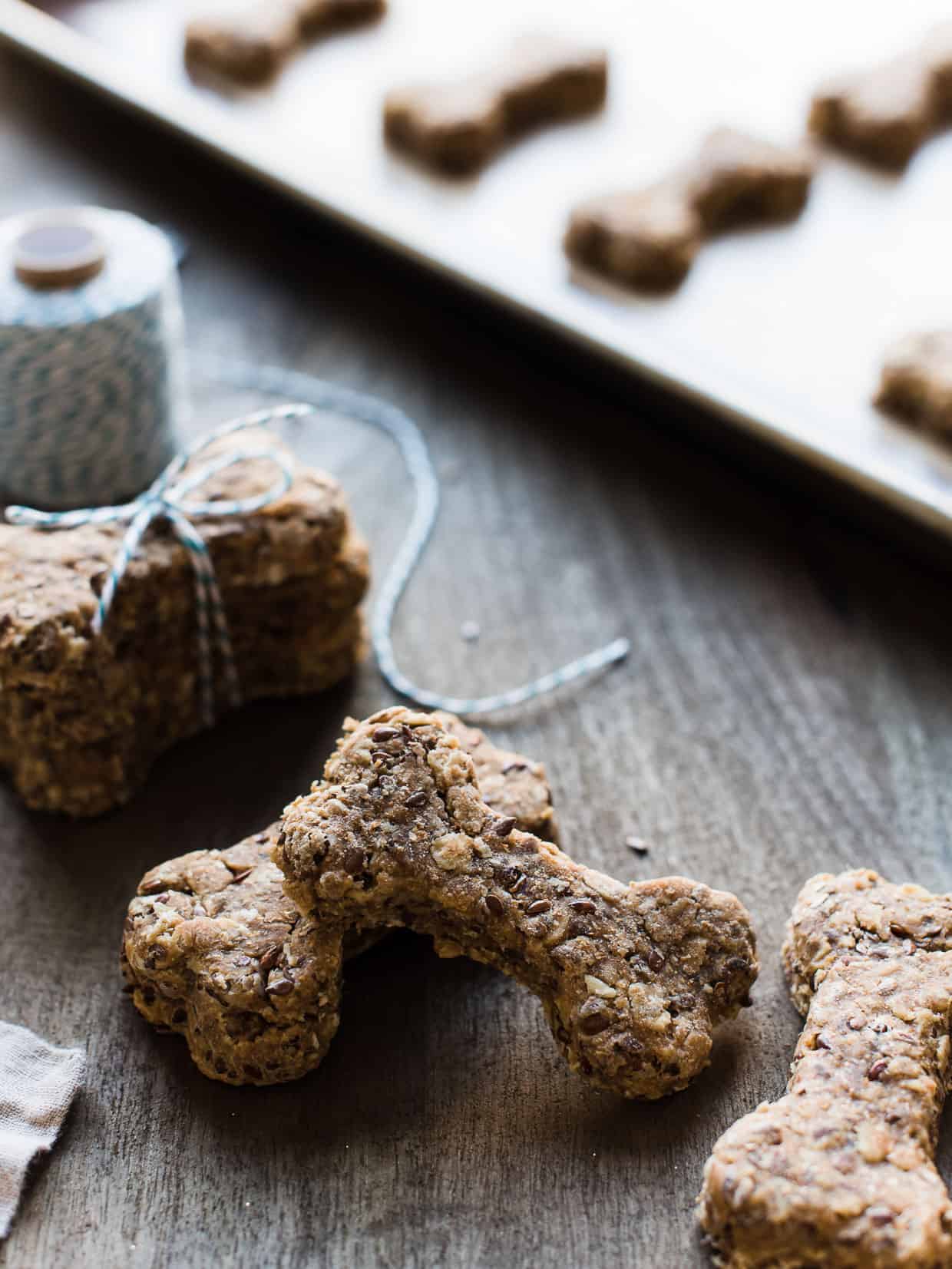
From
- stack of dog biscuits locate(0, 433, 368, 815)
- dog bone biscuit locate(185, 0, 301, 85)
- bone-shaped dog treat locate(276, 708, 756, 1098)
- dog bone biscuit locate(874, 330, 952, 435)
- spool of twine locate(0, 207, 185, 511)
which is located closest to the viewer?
bone-shaped dog treat locate(276, 708, 756, 1098)

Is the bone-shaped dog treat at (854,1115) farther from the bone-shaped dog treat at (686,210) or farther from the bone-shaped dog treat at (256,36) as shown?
the bone-shaped dog treat at (256,36)

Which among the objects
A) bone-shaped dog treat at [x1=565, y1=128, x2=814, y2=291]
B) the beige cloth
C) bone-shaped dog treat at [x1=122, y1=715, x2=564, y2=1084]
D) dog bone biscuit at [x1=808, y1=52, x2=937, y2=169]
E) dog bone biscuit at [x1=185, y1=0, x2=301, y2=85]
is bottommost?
the beige cloth

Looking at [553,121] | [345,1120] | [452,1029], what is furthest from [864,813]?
[553,121]

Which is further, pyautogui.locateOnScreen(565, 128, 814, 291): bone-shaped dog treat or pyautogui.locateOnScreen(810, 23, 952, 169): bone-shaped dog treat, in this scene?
pyautogui.locateOnScreen(810, 23, 952, 169): bone-shaped dog treat

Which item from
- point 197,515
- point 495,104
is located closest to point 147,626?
point 197,515

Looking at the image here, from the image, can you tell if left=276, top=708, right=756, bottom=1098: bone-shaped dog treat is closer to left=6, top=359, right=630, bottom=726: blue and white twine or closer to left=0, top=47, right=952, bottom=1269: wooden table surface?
left=0, top=47, right=952, bottom=1269: wooden table surface

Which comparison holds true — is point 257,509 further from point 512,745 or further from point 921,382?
point 921,382

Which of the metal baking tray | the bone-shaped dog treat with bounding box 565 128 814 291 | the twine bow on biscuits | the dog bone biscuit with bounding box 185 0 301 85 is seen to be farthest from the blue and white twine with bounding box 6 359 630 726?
the dog bone biscuit with bounding box 185 0 301 85

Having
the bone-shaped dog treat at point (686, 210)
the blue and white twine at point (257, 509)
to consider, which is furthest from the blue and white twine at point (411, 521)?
the bone-shaped dog treat at point (686, 210)
